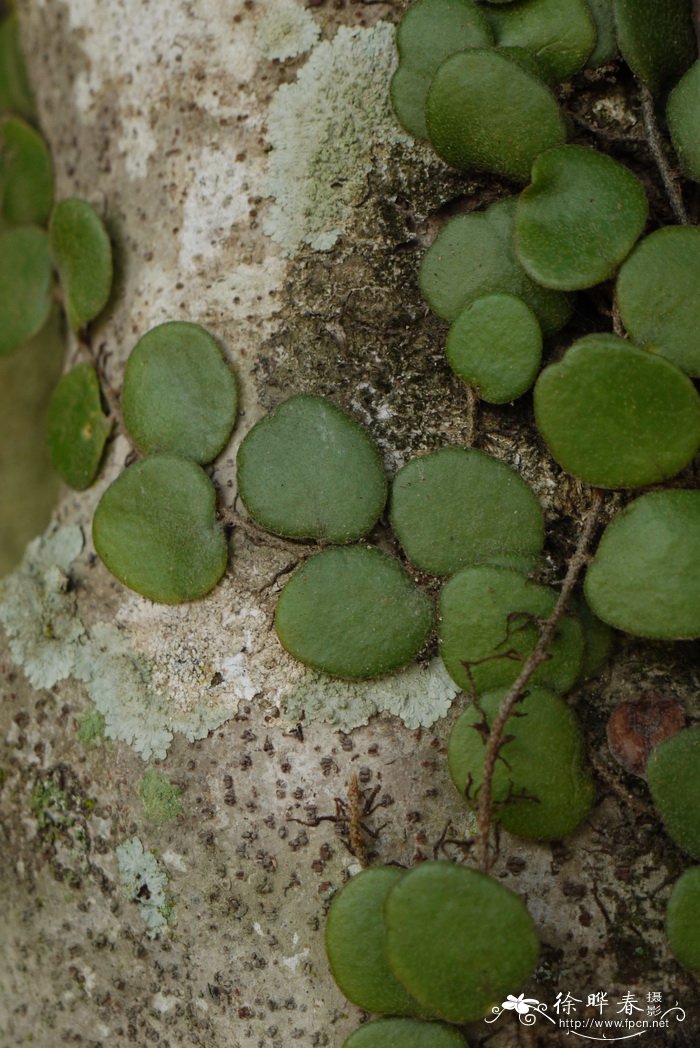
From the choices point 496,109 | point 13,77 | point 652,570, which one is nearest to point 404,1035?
point 652,570

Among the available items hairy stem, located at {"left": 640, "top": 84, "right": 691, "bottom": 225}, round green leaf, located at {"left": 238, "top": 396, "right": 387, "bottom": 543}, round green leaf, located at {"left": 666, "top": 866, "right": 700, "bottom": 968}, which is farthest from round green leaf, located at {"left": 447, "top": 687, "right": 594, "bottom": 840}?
hairy stem, located at {"left": 640, "top": 84, "right": 691, "bottom": 225}

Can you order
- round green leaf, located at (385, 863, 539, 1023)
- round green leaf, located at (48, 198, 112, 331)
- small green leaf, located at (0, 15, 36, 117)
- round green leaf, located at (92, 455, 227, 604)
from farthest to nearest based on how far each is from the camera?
small green leaf, located at (0, 15, 36, 117)
round green leaf, located at (48, 198, 112, 331)
round green leaf, located at (92, 455, 227, 604)
round green leaf, located at (385, 863, 539, 1023)

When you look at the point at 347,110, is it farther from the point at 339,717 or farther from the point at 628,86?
the point at 339,717

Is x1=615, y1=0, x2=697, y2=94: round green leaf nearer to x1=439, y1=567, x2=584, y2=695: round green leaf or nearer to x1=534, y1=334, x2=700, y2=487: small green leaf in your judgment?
x1=534, y1=334, x2=700, y2=487: small green leaf

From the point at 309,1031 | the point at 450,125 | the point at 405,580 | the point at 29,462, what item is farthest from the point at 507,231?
the point at 29,462

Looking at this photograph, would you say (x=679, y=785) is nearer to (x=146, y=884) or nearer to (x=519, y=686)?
(x=519, y=686)

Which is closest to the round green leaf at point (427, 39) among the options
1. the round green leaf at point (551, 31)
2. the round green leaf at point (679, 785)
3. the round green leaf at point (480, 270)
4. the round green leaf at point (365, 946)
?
the round green leaf at point (551, 31)
